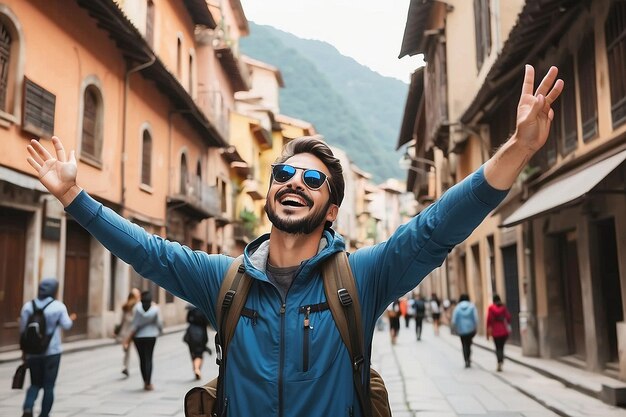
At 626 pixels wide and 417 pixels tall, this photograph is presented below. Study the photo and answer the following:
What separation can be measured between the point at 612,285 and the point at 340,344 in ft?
35.9

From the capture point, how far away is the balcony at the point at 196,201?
24.9 metres

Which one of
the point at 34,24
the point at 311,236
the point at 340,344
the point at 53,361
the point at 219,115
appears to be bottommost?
the point at 53,361

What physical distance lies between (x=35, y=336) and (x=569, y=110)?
1074cm

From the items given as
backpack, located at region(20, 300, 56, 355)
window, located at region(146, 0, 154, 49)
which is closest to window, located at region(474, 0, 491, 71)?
window, located at region(146, 0, 154, 49)

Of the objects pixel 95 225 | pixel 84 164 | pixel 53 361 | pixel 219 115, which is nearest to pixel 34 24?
pixel 84 164

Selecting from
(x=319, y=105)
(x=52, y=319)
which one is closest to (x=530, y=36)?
(x=52, y=319)

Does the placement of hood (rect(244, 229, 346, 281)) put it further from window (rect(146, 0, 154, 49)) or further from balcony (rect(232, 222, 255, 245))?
balcony (rect(232, 222, 255, 245))

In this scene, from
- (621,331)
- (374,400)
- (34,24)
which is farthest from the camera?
(34,24)

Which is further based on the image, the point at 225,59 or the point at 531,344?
the point at 225,59

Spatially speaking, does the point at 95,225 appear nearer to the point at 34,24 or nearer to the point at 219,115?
the point at 34,24

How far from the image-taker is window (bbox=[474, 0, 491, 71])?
20.2 m

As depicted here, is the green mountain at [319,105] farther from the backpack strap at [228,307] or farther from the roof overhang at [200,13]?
the backpack strap at [228,307]

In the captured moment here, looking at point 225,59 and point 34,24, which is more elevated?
point 225,59

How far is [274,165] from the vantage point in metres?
2.51
